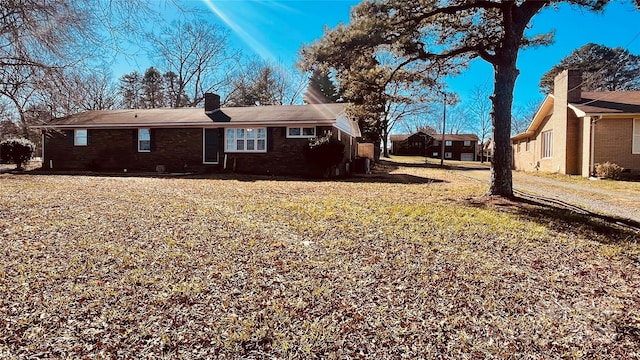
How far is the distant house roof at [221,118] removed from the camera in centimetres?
1594

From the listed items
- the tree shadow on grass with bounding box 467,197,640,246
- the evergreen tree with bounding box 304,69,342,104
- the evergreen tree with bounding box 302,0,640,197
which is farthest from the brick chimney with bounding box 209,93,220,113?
the evergreen tree with bounding box 304,69,342,104

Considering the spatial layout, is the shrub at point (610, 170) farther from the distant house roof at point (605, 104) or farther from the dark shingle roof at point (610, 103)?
the dark shingle roof at point (610, 103)

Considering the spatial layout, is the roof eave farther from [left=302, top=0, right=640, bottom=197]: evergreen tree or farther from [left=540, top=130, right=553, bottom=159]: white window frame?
[left=540, top=130, right=553, bottom=159]: white window frame

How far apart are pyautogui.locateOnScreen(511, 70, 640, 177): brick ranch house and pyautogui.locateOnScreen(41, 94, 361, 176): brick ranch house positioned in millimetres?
11045

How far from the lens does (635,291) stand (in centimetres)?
355

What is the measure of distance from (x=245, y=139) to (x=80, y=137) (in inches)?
366

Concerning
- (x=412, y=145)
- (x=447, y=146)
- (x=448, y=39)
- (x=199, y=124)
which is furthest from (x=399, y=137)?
(x=448, y=39)

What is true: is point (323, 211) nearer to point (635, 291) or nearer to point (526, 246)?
point (526, 246)

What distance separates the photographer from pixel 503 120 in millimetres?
8680

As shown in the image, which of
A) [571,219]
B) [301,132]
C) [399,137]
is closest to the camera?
[571,219]

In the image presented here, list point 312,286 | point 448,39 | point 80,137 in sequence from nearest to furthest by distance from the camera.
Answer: point 312,286 → point 448,39 → point 80,137

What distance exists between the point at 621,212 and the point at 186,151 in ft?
54.7

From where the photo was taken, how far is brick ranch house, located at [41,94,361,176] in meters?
16.2

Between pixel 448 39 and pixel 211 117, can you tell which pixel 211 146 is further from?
pixel 448 39
